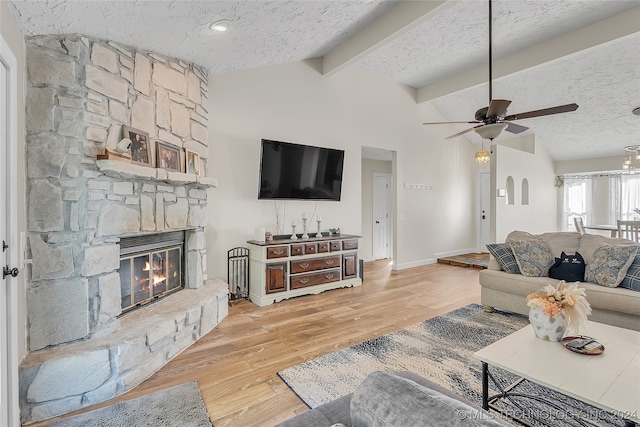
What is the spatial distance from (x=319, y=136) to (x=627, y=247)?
3927 mm

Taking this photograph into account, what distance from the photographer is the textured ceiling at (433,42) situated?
2414 millimetres

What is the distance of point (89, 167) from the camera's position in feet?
7.61

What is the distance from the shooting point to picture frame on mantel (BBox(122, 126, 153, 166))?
2618 millimetres

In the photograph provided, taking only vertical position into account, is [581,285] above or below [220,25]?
below

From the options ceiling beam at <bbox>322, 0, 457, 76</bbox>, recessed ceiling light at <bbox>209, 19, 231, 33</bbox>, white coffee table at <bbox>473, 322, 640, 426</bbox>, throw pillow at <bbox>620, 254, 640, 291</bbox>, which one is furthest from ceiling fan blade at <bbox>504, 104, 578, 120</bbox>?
recessed ceiling light at <bbox>209, 19, 231, 33</bbox>

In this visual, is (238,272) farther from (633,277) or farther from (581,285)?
(633,277)

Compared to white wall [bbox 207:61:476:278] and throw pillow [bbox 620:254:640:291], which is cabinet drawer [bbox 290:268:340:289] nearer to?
white wall [bbox 207:61:476:278]

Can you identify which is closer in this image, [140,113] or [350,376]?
[350,376]

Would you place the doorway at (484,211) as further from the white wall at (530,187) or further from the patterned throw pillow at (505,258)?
the patterned throw pillow at (505,258)

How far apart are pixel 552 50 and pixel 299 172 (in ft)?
13.3

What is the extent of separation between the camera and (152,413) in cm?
→ 195

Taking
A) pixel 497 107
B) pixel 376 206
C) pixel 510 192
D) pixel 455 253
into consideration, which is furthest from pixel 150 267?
pixel 510 192

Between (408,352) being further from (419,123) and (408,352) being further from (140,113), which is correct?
(419,123)

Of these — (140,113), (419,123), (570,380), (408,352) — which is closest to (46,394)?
(140,113)
